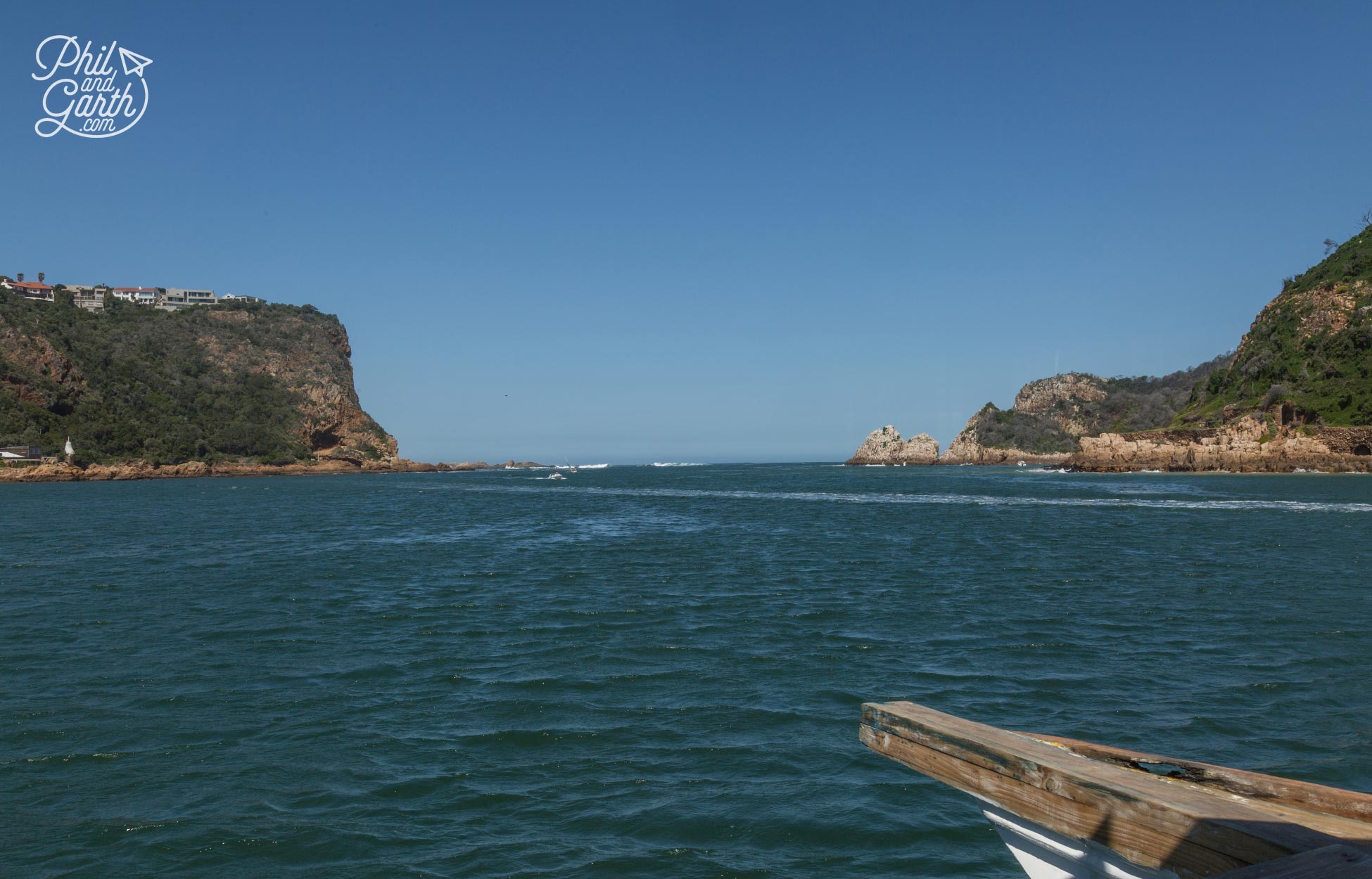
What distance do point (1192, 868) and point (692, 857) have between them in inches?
220

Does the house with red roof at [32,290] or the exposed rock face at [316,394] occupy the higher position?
the house with red roof at [32,290]

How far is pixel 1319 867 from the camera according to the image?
2.15 meters

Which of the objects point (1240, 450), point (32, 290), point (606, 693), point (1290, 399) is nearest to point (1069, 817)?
point (606, 693)

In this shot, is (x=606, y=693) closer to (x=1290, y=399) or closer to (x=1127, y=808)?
(x=1127, y=808)

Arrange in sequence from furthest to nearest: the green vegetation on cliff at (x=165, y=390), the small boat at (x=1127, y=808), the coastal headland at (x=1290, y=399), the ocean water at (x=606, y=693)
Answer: the green vegetation on cliff at (x=165, y=390), the coastal headland at (x=1290, y=399), the ocean water at (x=606, y=693), the small boat at (x=1127, y=808)

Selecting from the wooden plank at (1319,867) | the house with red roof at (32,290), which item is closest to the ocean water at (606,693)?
the wooden plank at (1319,867)

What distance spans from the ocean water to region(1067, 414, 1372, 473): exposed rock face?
269 feet

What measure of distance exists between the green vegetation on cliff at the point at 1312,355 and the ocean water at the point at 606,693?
3457 inches

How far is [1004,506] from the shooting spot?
57531 millimetres

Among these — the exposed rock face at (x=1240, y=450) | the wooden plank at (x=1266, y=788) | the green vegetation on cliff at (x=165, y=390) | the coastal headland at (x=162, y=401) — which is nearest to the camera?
the wooden plank at (x=1266, y=788)

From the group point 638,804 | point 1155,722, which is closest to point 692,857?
point 638,804

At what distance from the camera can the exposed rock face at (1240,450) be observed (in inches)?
3634

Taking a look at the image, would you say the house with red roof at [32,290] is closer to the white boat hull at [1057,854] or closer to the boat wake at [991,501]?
the boat wake at [991,501]

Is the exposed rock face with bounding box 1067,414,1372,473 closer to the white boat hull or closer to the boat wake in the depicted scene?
the boat wake
